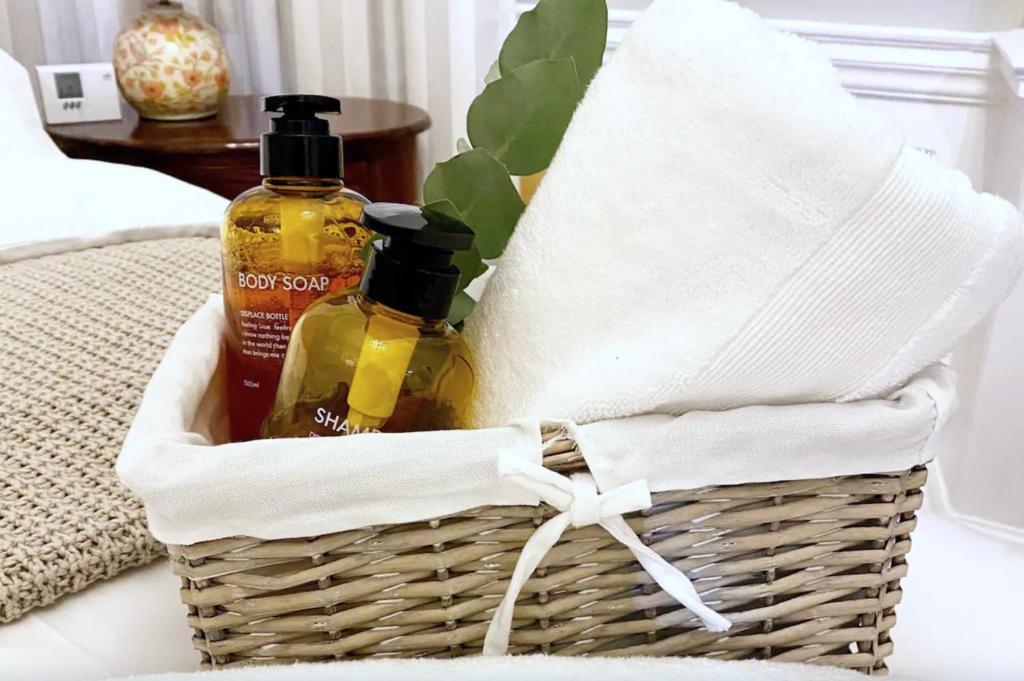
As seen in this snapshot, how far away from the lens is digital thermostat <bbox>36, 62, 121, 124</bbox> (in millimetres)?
1300

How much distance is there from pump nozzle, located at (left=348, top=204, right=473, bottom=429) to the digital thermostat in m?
1.12

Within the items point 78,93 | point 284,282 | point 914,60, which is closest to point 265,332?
point 284,282

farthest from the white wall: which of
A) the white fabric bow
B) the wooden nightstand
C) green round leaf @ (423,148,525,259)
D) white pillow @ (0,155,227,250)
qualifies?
the white fabric bow

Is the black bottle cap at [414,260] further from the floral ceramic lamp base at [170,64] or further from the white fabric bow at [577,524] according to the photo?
the floral ceramic lamp base at [170,64]

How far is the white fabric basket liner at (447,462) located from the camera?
33 centimetres

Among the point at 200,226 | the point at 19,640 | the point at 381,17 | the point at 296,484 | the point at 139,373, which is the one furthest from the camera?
the point at 381,17

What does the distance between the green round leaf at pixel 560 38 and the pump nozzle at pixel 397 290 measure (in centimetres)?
14

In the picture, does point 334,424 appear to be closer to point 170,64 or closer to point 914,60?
point 914,60

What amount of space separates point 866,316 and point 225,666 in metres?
0.30

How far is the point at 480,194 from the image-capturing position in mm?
436

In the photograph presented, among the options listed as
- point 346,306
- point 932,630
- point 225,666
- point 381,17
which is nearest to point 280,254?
point 346,306

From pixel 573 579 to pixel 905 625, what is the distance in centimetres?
35

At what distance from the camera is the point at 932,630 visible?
0.61 m

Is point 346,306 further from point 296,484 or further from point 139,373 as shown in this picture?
point 139,373
